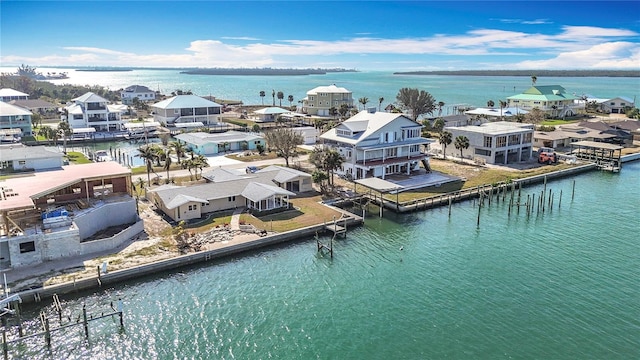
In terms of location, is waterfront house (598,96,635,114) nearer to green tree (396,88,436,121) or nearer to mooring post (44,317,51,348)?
green tree (396,88,436,121)

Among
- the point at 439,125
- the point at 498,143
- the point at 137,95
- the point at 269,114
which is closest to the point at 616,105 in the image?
the point at 439,125

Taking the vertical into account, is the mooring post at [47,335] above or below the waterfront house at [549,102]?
below

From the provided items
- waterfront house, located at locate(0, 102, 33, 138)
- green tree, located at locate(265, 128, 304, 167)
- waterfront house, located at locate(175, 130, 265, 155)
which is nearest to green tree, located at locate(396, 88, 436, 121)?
waterfront house, located at locate(175, 130, 265, 155)

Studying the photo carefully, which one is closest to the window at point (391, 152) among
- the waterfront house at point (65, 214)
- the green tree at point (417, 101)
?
the waterfront house at point (65, 214)

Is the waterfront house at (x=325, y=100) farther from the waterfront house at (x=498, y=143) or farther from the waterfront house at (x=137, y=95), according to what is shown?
the waterfront house at (x=137, y=95)

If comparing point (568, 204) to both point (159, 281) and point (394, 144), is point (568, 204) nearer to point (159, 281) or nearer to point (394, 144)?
point (394, 144)

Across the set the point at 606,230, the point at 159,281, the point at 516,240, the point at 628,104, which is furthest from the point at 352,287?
the point at 628,104
